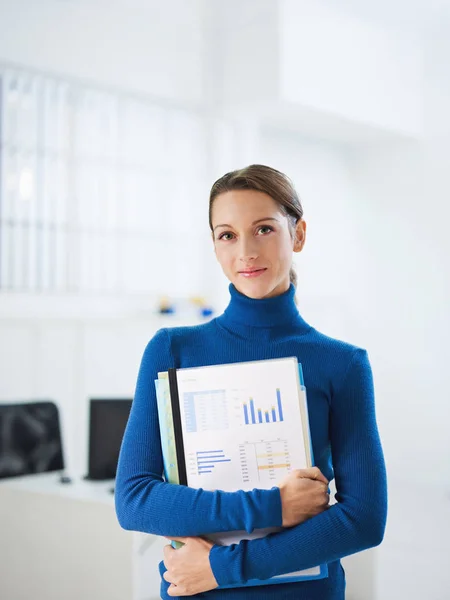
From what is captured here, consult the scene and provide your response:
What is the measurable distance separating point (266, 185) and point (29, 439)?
6.92ft

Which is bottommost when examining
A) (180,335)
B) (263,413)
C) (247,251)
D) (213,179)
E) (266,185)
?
(263,413)

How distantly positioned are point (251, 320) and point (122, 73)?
11.6ft

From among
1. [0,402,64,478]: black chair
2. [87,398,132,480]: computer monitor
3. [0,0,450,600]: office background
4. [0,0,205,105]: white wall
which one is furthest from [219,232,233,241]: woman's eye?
[0,0,205,105]: white wall

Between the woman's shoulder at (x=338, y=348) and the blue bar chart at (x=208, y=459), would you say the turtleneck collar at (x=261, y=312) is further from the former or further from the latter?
the blue bar chart at (x=208, y=459)

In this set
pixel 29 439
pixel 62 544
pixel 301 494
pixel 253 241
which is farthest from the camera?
pixel 29 439

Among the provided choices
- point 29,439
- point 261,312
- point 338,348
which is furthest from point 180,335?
point 29,439

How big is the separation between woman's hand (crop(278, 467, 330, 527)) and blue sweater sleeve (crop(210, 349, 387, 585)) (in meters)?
0.01

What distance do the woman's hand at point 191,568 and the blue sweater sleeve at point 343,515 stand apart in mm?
13

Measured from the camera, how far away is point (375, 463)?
105 cm

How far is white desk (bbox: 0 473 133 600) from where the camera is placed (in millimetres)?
2234

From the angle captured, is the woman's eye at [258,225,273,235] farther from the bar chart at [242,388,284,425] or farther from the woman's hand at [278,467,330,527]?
the woman's hand at [278,467,330,527]

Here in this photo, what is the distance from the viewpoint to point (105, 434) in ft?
8.57

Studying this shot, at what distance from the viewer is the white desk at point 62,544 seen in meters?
2.23

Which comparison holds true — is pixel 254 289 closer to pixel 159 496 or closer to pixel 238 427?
pixel 238 427
